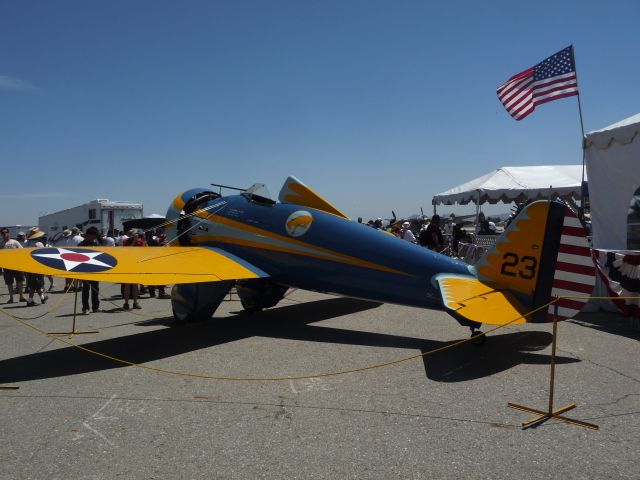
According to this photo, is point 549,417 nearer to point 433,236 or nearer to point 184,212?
point 184,212

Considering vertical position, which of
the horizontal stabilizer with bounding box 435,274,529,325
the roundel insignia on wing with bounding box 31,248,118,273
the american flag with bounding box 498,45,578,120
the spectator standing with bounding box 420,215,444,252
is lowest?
the horizontal stabilizer with bounding box 435,274,529,325

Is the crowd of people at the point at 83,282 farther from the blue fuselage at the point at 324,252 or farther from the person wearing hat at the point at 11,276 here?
the blue fuselage at the point at 324,252

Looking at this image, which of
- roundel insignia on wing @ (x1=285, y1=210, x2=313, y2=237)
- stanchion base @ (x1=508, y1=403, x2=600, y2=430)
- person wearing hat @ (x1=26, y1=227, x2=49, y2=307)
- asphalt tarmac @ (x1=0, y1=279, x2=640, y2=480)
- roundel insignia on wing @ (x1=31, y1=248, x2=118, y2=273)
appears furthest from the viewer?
person wearing hat @ (x1=26, y1=227, x2=49, y2=307)

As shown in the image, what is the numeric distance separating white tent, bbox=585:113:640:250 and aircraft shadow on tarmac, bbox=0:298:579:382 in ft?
13.1

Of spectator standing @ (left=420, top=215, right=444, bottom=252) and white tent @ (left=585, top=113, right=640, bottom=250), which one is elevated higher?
white tent @ (left=585, top=113, right=640, bottom=250)

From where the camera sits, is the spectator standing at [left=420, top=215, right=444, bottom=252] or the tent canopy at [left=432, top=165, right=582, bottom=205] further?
the tent canopy at [left=432, top=165, right=582, bottom=205]

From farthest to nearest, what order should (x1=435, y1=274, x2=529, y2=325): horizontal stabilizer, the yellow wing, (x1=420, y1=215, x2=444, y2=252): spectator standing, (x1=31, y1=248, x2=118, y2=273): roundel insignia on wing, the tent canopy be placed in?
the tent canopy, (x1=420, y1=215, x2=444, y2=252): spectator standing, (x1=31, y1=248, x2=118, y2=273): roundel insignia on wing, the yellow wing, (x1=435, y1=274, x2=529, y2=325): horizontal stabilizer

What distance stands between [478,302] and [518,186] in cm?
1424

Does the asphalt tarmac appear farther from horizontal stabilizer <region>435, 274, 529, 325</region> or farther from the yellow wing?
the yellow wing

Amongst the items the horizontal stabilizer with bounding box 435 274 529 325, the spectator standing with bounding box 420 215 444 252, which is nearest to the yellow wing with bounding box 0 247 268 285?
the horizontal stabilizer with bounding box 435 274 529 325

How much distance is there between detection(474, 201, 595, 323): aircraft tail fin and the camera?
18.1ft

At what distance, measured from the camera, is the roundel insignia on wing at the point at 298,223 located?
7.60 metres

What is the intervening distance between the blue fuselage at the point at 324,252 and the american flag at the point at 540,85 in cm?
729

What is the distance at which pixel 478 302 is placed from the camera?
17.7 feet
